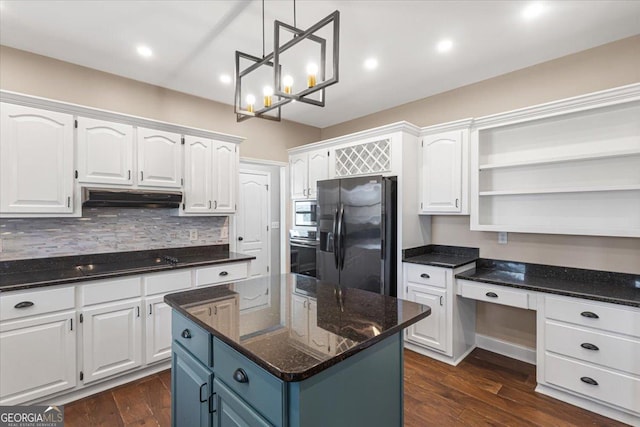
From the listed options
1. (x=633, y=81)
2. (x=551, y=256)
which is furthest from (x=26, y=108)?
(x=633, y=81)

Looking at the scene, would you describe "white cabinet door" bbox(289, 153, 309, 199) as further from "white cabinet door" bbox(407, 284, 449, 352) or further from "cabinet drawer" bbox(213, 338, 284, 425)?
"cabinet drawer" bbox(213, 338, 284, 425)

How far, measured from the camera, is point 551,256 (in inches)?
113

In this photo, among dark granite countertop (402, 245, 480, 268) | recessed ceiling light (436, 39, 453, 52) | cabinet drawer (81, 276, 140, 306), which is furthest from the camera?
dark granite countertop (402, 245, 480, 268)

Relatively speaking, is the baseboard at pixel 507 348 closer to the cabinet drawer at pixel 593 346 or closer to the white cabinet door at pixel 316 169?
the cabinet drawer at pixel 593 346

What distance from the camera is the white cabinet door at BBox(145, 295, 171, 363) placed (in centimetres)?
267

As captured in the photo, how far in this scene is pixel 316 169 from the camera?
162 inches

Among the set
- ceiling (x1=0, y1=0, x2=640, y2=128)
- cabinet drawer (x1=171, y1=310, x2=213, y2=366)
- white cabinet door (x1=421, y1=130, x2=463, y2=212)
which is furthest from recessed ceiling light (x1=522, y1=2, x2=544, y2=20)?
cabinet drawer (x1=171, y1=310, x2=213, y2=366)

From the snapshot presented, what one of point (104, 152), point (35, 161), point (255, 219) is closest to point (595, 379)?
point (255, 219)

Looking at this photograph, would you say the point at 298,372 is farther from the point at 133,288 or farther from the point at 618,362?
the point at 618,362

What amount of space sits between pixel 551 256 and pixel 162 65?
4.03 meters

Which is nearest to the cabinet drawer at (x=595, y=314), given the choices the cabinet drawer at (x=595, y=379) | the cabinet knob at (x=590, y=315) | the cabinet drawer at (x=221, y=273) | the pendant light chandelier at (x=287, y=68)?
the cabinet knob at (x=590, y=315)

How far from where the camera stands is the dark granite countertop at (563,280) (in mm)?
2254

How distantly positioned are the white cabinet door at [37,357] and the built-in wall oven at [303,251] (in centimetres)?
237

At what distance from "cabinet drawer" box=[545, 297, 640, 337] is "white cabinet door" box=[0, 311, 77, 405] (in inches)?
144
